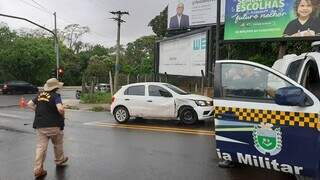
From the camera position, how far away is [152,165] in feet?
30.2

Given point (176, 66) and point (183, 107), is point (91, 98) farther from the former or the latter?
point (183, 107)

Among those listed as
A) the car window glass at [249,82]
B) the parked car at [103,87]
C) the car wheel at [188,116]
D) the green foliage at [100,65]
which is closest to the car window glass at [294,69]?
the car window glass at [249,82]

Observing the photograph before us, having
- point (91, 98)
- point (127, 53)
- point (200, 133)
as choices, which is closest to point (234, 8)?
point (200, 133)

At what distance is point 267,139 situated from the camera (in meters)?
6.50

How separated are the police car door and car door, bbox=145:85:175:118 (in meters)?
9.17

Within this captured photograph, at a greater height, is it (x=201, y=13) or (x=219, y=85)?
(x=201, y=13)

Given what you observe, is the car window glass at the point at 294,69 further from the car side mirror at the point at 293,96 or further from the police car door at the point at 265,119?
the car side mirror at the point at 293,96

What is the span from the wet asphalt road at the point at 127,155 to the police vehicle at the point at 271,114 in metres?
1.35

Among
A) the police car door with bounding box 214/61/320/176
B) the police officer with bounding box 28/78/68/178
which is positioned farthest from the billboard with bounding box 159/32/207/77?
the police car door with bounding box 214/61/320/176

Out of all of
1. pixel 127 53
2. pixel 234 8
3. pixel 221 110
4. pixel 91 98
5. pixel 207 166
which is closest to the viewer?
pixel 221 110

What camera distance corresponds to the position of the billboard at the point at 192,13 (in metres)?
28.2

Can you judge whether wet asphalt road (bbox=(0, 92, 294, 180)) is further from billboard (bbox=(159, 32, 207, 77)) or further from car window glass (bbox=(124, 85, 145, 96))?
billboard (bbox=(159, 32, 207, 77))

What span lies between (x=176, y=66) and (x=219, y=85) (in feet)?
65.8

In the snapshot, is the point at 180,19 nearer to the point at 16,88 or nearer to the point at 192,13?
the point at 192,13
